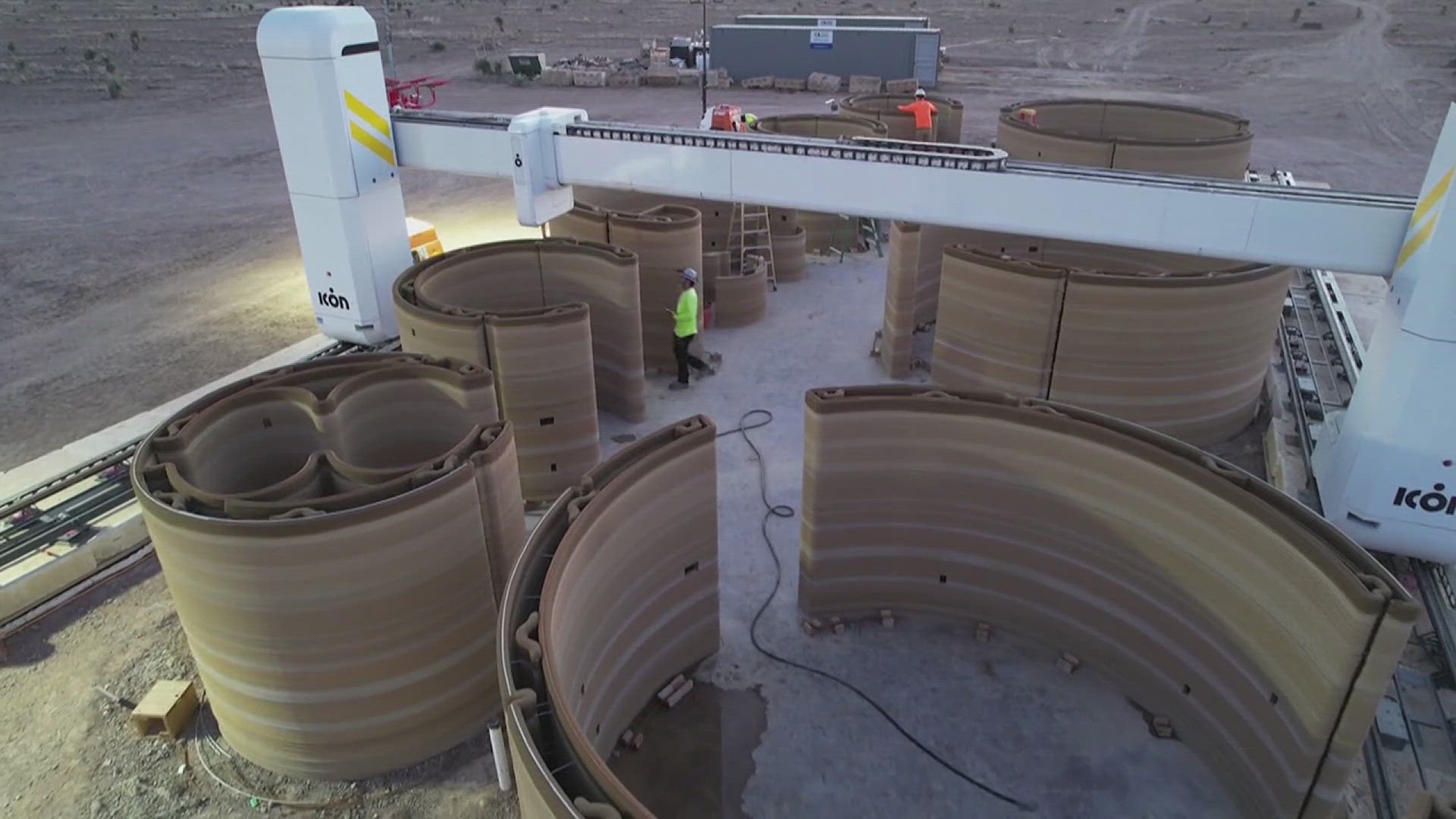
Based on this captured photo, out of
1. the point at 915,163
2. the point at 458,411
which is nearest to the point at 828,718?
the point at 458,411

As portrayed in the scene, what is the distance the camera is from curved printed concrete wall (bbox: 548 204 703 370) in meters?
12.9

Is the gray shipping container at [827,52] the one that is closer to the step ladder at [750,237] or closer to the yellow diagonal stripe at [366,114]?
the step ladder at [750,237]

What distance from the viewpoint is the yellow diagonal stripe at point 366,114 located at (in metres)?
11.0

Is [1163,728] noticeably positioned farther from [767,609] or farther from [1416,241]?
[1416,241]

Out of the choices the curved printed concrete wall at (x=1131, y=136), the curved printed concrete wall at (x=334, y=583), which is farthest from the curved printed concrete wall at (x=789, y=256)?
the curved printed concrete wall at (x=334, y=583)

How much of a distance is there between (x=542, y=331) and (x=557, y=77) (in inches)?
1338

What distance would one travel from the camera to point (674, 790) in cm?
679

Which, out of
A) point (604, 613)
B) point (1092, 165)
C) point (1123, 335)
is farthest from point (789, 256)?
point (604, 613)

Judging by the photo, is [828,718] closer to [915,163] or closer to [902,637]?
[902,637]

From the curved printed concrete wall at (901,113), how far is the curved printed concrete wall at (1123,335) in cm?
937

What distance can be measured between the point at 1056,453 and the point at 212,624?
674cm

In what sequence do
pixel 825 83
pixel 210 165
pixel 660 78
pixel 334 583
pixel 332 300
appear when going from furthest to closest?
pixel 660 78 < pixel 825 83 < pixel 210 165 < pixel 332 300 < pixel 334 583

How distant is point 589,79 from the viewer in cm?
3950

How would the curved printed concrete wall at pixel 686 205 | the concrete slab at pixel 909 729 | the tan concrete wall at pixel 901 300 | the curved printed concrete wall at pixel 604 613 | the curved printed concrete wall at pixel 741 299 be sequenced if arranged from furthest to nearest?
the curved printed concrete wall at pixel 686 205, the curved printed concrete wall at pixel 741 299, the tan concrete wall at pixel 901 300, the concrete slab at pixel 909 729, the curved printed concrete wall at pixel 604 613
